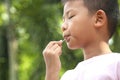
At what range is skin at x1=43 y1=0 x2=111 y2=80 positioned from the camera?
6.73 feet

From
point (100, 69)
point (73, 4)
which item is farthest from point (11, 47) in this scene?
point (100, 69)

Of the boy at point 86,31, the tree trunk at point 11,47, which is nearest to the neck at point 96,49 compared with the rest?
the boy at point 86,31

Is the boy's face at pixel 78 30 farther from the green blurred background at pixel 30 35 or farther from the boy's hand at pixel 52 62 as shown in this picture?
the green blurred background at pixel 30 35

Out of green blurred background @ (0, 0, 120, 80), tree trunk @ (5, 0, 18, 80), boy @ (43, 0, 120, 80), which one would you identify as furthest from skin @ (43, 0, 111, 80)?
tree trunk @ (5, 0, 18, 80)

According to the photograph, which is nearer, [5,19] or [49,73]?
[49,73]

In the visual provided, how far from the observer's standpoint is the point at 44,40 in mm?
8648

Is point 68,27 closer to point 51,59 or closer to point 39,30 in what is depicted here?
point 51,59

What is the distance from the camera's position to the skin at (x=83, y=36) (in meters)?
2.05

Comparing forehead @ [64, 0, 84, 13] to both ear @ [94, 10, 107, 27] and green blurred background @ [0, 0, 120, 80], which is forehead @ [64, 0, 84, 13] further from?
green blurred background @ [0, 0, 120, 80]

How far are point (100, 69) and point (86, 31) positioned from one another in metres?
0.22

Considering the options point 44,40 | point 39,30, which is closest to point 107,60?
point 44,40

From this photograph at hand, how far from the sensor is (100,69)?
6.28 ft

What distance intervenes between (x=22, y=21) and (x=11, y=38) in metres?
1.21

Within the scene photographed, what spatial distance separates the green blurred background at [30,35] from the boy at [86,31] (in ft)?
14.4
